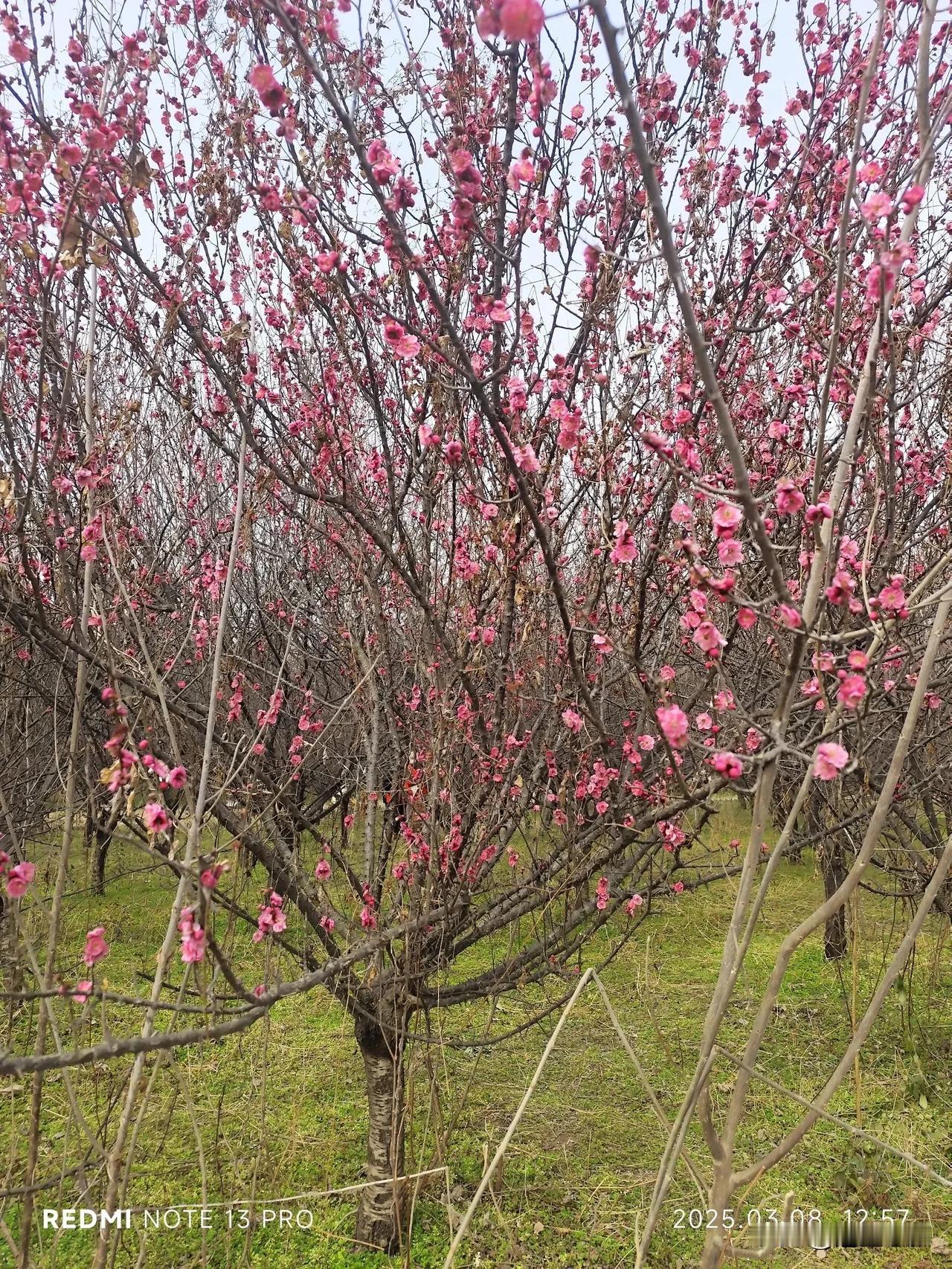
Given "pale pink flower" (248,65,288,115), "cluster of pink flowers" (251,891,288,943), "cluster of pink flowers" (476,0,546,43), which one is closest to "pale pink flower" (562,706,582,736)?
"cluster of pink flowers" (251,891,288,943)

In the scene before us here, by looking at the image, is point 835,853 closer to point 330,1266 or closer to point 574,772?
point 574,772

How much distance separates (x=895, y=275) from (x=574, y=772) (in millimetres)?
2244

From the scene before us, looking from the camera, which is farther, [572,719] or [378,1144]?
[378,1144]

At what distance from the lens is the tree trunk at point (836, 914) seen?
5199mm

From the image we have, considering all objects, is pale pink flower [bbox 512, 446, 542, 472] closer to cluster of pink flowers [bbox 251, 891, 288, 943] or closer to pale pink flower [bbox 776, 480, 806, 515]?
pale pink flower [bbox 776, 480, 806, 515]

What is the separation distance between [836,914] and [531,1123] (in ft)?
8.51

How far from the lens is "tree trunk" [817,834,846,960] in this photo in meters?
5.20

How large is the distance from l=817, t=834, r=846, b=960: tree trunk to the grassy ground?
0.58 feet

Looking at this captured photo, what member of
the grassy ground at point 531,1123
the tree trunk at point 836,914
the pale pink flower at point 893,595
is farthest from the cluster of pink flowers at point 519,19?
the tree trunk at point 836,914

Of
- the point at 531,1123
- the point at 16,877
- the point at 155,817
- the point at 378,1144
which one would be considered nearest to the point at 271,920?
the point at 155,817

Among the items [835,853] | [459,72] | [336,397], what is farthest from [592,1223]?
[459,72]

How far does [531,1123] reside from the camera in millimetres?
4426

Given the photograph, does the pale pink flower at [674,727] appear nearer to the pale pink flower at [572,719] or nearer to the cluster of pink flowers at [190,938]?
the cluster of pink flowers at [190,938]

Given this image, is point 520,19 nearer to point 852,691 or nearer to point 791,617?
point 791,617
